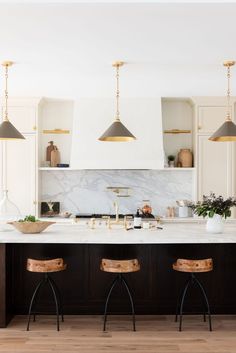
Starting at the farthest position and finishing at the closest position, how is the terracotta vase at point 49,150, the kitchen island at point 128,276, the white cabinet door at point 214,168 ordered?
the terracotta vase at point 49,150 → the white cabinet door at point 214,168 → the kitchen island at point 128,276

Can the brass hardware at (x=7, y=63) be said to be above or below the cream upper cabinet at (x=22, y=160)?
above

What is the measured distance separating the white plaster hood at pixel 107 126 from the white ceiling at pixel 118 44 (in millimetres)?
551

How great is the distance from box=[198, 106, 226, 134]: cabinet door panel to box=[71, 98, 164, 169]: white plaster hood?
0.60 meters

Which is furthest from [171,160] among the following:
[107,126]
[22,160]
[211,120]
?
[22,160]

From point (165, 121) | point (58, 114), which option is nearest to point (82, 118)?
point (58, 114)

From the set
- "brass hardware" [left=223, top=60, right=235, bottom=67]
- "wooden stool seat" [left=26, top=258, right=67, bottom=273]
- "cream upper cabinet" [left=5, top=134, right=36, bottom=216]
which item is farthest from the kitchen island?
"cream upper cabinet" [left=5, top=134, right=36, bottom=216]

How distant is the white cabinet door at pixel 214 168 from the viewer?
629cm

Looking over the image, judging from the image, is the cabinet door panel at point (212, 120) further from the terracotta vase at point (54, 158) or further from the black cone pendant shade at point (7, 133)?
the black cone pendant shade at point (7, 133)

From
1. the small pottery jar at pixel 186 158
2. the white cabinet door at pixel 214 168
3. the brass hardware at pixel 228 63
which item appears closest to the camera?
the brass hardware at pixel 228 63

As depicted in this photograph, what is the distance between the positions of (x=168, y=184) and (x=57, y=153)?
177 cm

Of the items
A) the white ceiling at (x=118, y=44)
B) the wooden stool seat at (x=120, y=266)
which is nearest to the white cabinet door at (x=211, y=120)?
the white ceiling at (x=118, y=44)

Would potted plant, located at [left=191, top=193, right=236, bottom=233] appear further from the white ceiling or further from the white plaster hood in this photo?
the white plaster hood

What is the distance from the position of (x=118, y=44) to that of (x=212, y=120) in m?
2.79

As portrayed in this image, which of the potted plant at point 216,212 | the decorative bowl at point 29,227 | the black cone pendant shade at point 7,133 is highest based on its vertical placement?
the black cone pendant shade at point 7,133
